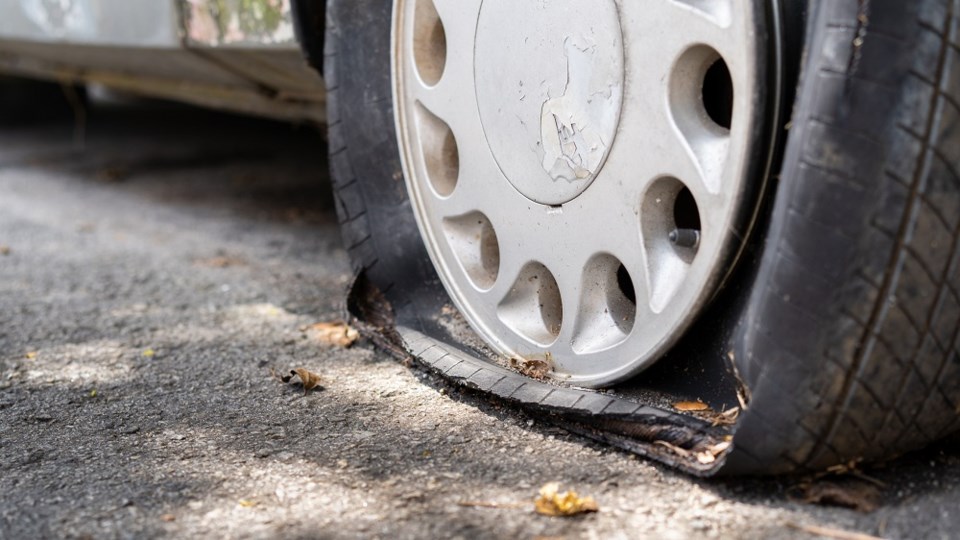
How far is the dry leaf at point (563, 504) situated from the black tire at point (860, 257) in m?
0.17

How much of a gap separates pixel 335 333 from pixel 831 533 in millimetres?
1093

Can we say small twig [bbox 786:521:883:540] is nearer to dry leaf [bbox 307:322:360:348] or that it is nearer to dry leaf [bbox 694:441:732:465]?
dry leaf [bbox 694:441:732:465]

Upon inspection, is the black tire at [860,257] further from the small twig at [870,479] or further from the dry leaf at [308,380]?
the dry leaf at [308,380]

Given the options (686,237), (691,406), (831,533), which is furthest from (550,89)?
(831,533)

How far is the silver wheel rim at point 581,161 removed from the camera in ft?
4.17

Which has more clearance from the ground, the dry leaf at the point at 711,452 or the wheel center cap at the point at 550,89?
the wheel center cap at the point at 550,89

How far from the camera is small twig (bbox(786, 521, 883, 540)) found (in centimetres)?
110

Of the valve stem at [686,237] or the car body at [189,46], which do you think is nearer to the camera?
the valve stem at [686,237]

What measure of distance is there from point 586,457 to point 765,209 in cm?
39

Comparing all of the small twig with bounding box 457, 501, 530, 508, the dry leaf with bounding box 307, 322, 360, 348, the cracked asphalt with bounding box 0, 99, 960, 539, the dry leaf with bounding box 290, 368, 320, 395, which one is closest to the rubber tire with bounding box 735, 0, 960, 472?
the cracked asphalt with bounding box 0, 99, 960, 539

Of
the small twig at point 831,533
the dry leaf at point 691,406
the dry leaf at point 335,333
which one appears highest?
the dry leaf at point 691,406

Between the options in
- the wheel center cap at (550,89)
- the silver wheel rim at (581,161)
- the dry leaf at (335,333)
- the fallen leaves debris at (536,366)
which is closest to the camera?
the silver wheel rim at (581,161)

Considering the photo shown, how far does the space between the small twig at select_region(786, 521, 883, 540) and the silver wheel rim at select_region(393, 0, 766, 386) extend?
0.29 metres

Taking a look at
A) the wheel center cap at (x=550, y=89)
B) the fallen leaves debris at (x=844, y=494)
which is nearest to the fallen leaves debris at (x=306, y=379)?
the wheel center cap at (x=550, y=89)
